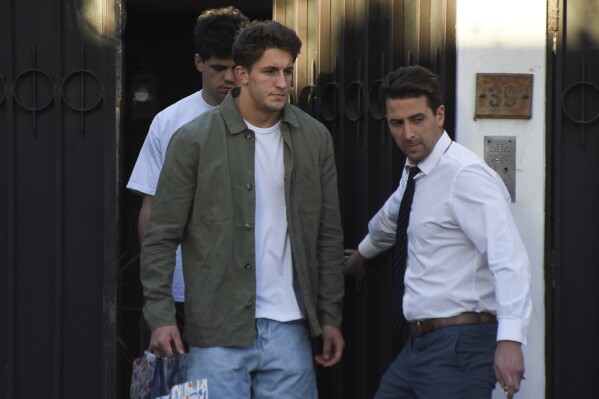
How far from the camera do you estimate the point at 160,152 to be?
16.0ft

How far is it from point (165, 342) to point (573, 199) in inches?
A: 74.4

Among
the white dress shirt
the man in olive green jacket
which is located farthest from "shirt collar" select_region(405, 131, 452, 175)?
the man in olive green jacket

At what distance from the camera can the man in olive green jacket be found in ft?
13.5

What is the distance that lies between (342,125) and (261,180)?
32.9 inches

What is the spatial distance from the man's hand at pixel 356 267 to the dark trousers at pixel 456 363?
827mm

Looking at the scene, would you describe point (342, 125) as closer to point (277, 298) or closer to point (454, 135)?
point (454, 135)

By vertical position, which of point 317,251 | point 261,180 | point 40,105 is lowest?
point 317,251

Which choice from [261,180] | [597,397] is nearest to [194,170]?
[261,180]

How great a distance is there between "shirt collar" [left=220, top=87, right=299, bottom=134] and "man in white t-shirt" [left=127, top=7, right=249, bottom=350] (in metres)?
0.61

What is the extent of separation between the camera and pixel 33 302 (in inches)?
199

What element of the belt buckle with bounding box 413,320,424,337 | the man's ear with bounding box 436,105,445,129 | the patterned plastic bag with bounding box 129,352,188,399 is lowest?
the patterned plastic bag with bounding box 129,352,188,399

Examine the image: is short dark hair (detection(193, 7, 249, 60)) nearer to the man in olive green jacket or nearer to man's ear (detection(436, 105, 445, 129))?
the man in olive green jacket

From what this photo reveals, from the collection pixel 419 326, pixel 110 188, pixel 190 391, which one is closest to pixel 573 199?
pixel 419 326

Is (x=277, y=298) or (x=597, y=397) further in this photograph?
(x=597, y=397)
